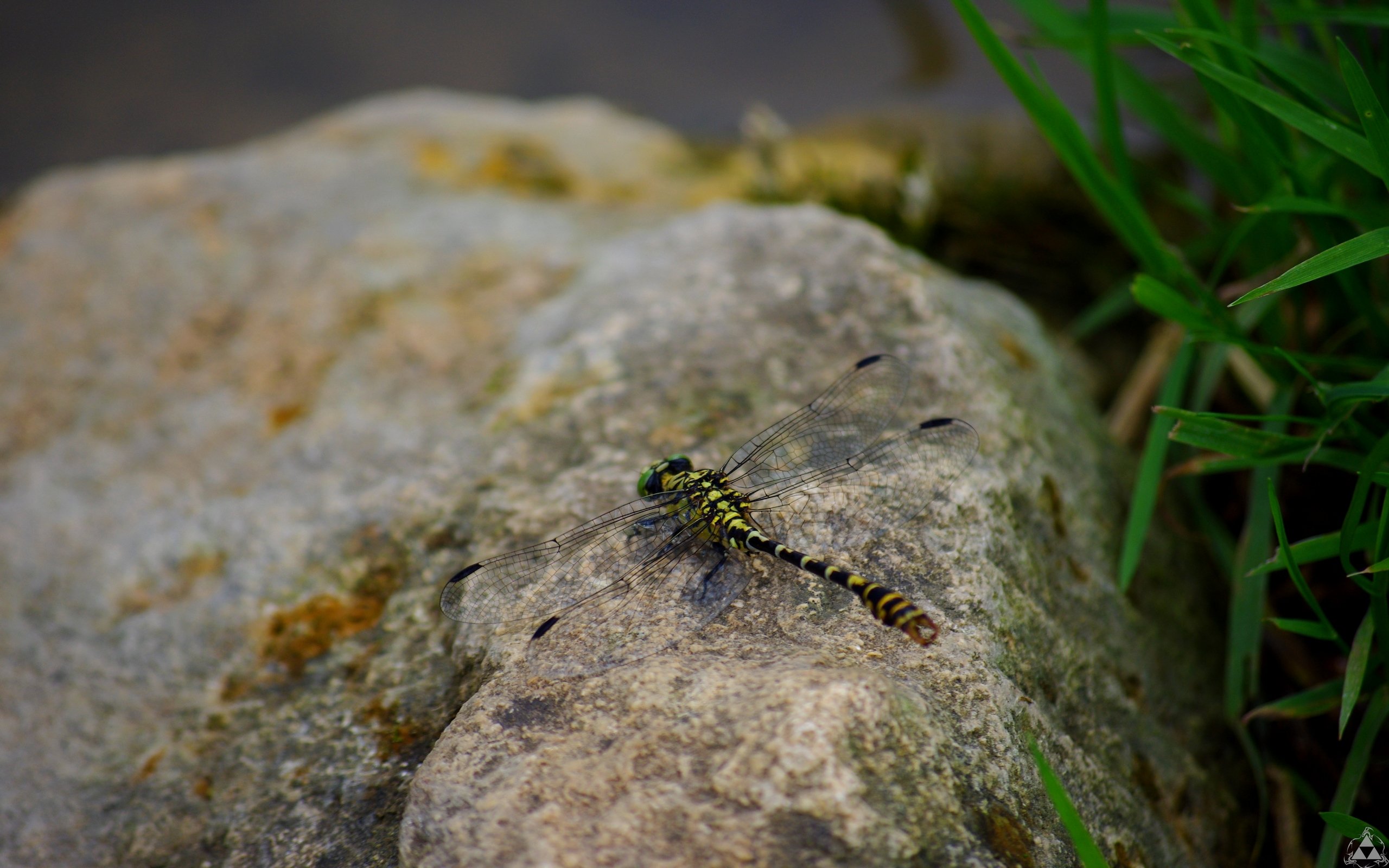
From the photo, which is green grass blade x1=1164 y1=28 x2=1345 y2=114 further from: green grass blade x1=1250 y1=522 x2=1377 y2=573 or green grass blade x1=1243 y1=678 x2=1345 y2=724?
green grass blade x1=1243 y1=678 x2=1345 y2=724

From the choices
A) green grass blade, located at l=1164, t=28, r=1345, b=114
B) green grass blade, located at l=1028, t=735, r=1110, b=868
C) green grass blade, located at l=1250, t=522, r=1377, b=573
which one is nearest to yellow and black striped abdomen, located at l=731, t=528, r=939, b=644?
green grass blade, located at l=1028, t=735, r=1110, b=868

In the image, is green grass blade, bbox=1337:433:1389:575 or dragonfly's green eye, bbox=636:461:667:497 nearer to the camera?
green grass blade, bbox=1337:433:1389:575

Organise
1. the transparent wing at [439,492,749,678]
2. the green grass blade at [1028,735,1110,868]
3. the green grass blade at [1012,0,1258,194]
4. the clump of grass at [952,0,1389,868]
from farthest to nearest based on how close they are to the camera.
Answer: the green grass blade at [1012,0,1258,194], the clump of grass at [952,0,1389,868], the transparent wing at [439,492,749,678], the green grass blade at [1028,735,1110,868]

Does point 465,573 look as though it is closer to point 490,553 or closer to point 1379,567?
point 490,553

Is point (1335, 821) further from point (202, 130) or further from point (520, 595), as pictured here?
point (202, 130)

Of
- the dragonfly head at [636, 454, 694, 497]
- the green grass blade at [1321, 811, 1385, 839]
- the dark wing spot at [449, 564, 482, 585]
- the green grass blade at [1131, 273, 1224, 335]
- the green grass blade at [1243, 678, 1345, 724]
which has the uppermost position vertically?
the green grass blade at [1131, 273, 1224, 335]

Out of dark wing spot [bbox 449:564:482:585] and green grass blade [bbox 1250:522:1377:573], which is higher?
dark wing spot [bbox 449:564:482:585]

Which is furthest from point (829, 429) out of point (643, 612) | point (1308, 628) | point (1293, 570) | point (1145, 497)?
point (1308, 628)
